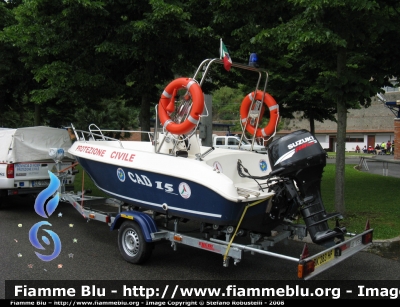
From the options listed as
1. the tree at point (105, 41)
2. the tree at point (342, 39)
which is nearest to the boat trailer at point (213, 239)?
the tree at point (342, 39)

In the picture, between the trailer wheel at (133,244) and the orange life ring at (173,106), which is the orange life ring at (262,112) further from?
the trailer wheel at (133,244)

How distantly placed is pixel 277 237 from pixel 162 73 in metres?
7.32

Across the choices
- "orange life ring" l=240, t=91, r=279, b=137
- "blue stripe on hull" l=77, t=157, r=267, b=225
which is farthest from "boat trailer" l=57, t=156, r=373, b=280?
"orange life ring" l=240, t=91, r=279, b=137

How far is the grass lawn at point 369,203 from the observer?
7707mm

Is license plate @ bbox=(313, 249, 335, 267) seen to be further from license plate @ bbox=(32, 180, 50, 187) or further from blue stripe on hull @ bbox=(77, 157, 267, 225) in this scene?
license plate @ bbox=(32, 180, 50, 187)

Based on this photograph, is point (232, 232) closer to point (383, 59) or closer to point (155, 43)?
point (155, 43)

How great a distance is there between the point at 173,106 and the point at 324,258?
284 cm

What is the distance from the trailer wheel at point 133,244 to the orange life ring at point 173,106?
5.05 ft

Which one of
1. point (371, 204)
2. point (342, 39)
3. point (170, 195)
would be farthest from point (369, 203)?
point (170, 195)

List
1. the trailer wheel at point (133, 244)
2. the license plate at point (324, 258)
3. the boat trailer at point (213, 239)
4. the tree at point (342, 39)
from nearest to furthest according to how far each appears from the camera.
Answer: the license plate at point (324, 258)
the boat trailer at point (213, 239)
the trailer wheel at point (133, 244)
the tree at point (342, 39)

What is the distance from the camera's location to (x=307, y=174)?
503 centimetres

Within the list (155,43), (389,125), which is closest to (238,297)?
(155,43)

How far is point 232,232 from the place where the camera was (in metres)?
5.19

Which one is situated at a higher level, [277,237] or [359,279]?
[277,237]
